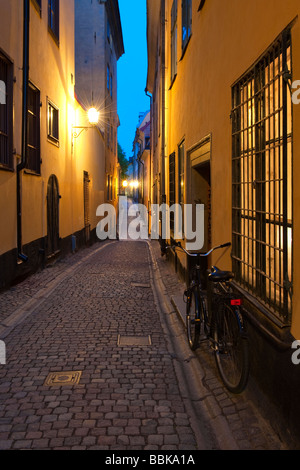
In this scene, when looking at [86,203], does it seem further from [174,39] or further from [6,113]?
[6,113]

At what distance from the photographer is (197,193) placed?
8.38 metres

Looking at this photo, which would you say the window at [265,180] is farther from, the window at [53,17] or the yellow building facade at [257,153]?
the window at [53,17]

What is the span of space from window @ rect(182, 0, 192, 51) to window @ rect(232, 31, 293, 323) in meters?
4.35

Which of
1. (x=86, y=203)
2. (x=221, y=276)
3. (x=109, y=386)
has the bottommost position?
(x=109, y=386)

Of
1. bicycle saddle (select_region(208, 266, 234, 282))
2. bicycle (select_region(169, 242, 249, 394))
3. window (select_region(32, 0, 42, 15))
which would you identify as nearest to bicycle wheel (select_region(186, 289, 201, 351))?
bicycle (select_region(169, 242, 249, 394))

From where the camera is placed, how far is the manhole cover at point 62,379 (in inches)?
167

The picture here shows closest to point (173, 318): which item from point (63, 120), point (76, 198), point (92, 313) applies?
point (92, 313)

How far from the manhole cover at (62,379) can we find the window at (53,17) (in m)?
10.0

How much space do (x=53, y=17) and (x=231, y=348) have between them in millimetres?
11458

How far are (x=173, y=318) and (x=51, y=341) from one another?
80.0 inches

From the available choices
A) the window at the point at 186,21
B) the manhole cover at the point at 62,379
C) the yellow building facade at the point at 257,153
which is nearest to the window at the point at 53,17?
the window at the point at 186,21

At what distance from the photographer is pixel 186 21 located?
8867 mm

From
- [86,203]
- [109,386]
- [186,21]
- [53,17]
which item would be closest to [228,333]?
[109,386]
